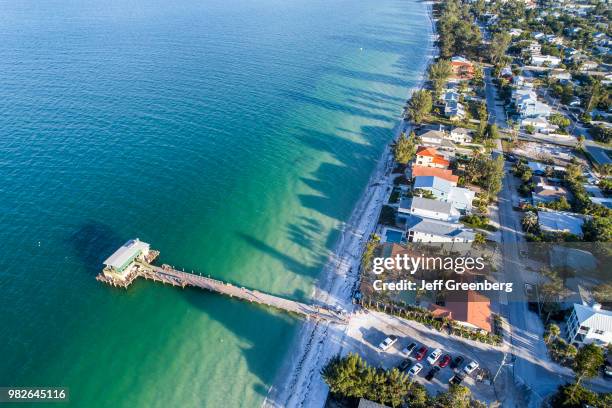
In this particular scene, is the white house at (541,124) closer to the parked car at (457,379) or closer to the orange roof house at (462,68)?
the orange roof house at (462,68)

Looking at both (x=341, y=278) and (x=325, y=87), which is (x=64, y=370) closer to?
(x=341, y=278)

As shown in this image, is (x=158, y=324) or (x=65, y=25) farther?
(x=65, y=25)

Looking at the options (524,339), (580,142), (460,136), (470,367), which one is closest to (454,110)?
(460,136)

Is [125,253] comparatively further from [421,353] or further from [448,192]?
[448,192]

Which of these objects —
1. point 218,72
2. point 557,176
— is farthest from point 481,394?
point 218,72

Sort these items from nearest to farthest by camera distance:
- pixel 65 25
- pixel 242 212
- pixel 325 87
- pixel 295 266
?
pixel 295 266 < pixel 242 212 < pixel 325 87 < pixel 65 25

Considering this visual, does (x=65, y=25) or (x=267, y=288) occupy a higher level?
(x=65, y=25)
